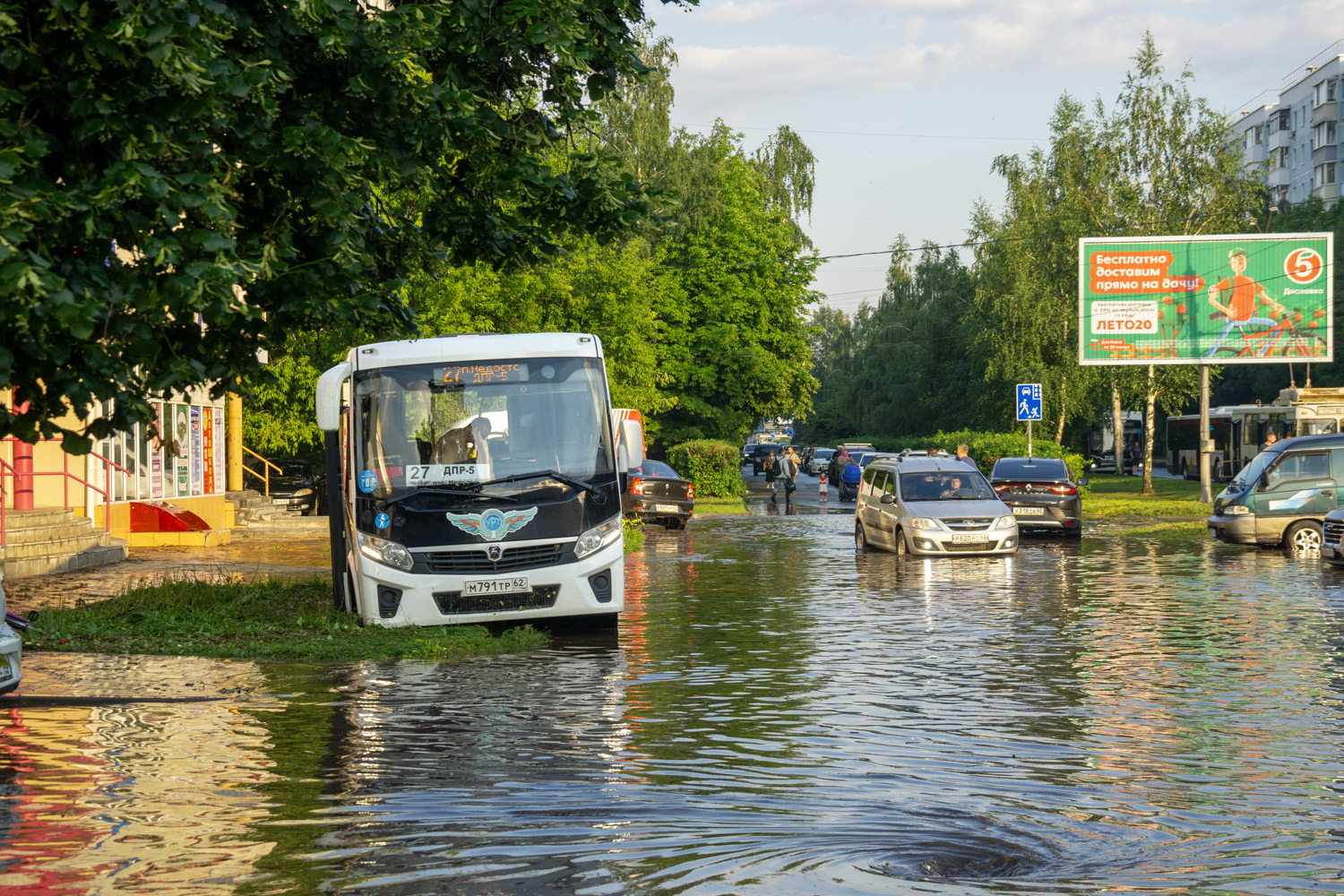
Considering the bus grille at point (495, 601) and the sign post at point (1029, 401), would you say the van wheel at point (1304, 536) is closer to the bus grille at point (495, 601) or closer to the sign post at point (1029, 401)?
the sign post at point (1029, 401)

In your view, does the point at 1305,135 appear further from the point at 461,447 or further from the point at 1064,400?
the point at 461,447

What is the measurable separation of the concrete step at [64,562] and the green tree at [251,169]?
8.69 meters

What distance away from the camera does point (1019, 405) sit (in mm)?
37031

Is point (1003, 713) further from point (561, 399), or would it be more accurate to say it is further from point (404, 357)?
point (404, 357)

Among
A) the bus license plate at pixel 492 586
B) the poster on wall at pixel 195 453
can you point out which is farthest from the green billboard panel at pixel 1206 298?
the bus license plate at pixel 492 586

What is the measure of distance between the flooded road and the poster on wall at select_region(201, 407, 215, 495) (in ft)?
73.5

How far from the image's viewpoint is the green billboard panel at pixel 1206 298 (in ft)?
134

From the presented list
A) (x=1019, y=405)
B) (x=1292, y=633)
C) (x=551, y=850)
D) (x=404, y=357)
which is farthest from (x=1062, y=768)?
(x=1019, y=405)

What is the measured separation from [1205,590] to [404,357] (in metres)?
10.3

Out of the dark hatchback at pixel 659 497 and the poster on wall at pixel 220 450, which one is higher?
the poster on wall at pixel 220 450

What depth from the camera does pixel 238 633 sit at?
13.6 m

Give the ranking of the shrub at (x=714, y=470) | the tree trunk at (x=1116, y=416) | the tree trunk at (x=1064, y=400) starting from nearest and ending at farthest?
the shrub at (x=714, y=470)
the tree trunk at (x=1116, y=416)
the tree trunk at (x=1064, y=400)

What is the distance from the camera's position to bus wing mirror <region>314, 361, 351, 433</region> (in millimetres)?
13992

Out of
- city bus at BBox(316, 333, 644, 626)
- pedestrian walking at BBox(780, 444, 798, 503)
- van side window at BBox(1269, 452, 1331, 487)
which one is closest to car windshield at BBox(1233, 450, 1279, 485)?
van side window at BBox(1269, 452, 1331, 487)
